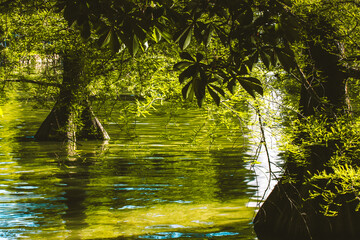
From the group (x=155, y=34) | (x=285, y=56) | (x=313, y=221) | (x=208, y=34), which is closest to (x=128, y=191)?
(x=313, y=221)

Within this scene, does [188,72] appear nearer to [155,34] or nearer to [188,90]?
[188,90]

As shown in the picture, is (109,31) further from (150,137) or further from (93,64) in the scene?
(150,137)

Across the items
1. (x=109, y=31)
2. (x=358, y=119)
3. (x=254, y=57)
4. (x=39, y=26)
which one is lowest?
(x=358, y=119)

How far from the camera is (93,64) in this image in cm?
658

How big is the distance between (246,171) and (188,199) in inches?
139

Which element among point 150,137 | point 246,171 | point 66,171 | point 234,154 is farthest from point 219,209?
point 150,137

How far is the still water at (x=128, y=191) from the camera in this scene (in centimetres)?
793

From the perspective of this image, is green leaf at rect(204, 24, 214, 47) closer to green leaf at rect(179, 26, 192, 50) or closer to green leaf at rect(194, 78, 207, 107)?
green leaf at rect(179, 26, 192, 50)

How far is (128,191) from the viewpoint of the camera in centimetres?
1066

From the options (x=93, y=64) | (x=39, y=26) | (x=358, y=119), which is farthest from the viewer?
(x=39, y=26)

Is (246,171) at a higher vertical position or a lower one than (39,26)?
lower

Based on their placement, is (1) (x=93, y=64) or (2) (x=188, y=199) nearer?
(1) (x=93, y=64)

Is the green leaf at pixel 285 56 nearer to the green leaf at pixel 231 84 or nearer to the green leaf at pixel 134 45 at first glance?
the green leaf at pixel 231 84

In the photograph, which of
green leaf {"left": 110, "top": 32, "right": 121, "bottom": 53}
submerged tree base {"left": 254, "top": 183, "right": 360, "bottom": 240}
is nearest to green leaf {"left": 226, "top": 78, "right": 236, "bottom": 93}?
green leaf {"left": 110, "top": 32, "right": 121, "bottom": 53}
